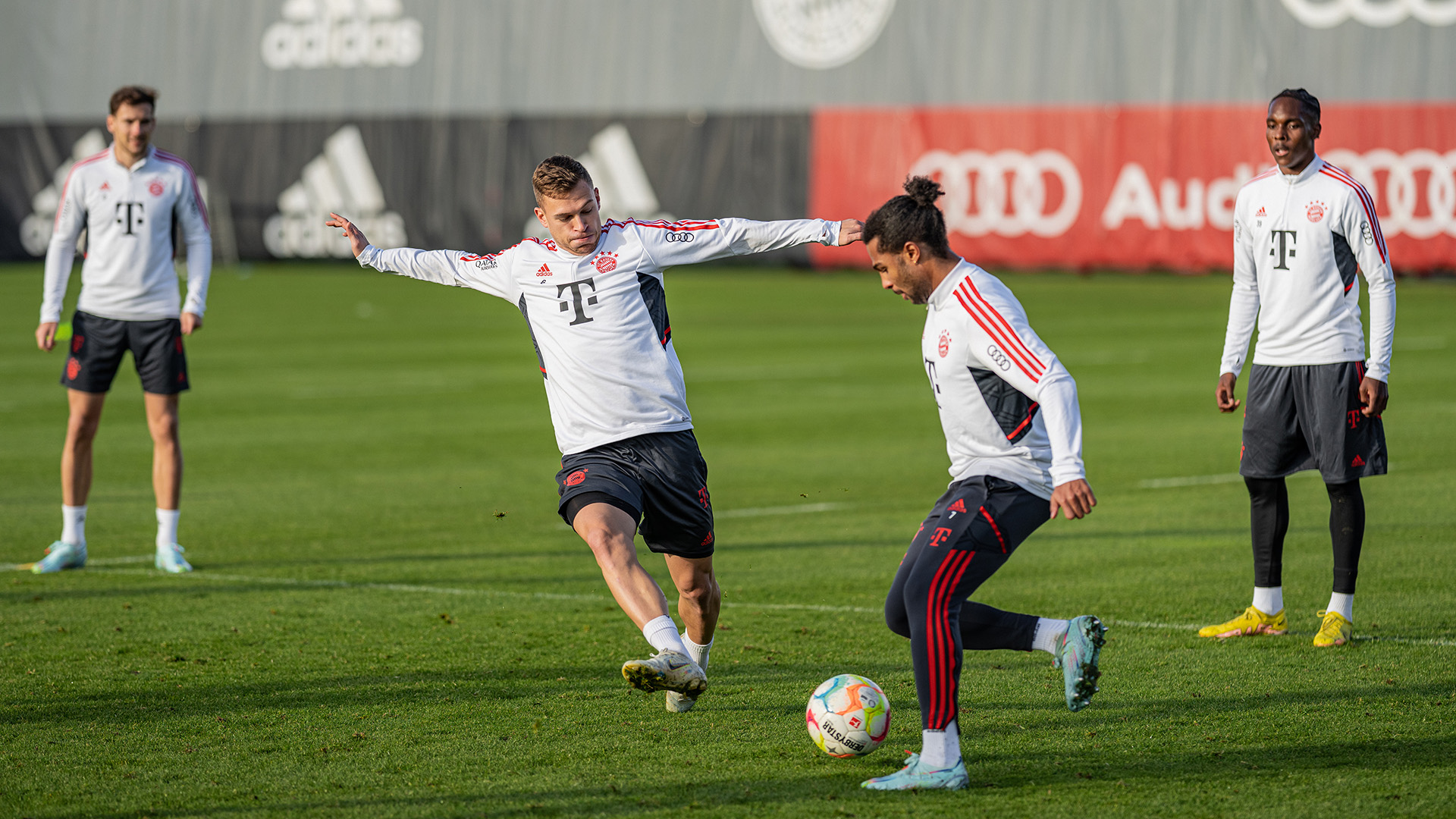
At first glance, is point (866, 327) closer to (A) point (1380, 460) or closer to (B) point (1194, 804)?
(A) point (1380, 460)

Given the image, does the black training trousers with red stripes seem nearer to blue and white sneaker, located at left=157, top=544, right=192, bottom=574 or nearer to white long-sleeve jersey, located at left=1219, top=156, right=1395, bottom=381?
white long-sleeve jersey, located at left=1219, top=156, right=1395, bottom=381

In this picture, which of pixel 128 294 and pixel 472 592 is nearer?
pixel 472 592

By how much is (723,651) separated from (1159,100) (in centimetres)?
2609

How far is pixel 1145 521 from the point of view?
1031 centimetres

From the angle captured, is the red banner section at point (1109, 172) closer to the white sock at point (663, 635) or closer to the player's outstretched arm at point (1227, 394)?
the player's outstretched arm at point (1227, 394)

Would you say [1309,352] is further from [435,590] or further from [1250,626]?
[435,590]

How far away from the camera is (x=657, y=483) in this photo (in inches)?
239

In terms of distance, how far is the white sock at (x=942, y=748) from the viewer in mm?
5070

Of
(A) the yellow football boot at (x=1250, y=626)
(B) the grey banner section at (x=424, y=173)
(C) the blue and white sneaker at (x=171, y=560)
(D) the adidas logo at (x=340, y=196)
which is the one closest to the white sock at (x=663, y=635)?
(A) the yellow football boot at (x=1250, y=626)

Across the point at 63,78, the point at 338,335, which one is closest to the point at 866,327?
the point at 338,335

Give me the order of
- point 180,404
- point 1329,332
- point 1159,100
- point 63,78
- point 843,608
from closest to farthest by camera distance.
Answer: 1. point 1329,332
2. point 843,608
3. point 180,404
4. point 1159,100
5. point 63,78

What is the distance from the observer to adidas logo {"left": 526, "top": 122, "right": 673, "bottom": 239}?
3569 cm

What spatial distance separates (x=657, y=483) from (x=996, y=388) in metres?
1.42

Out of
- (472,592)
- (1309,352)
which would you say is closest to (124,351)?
(472,592)
